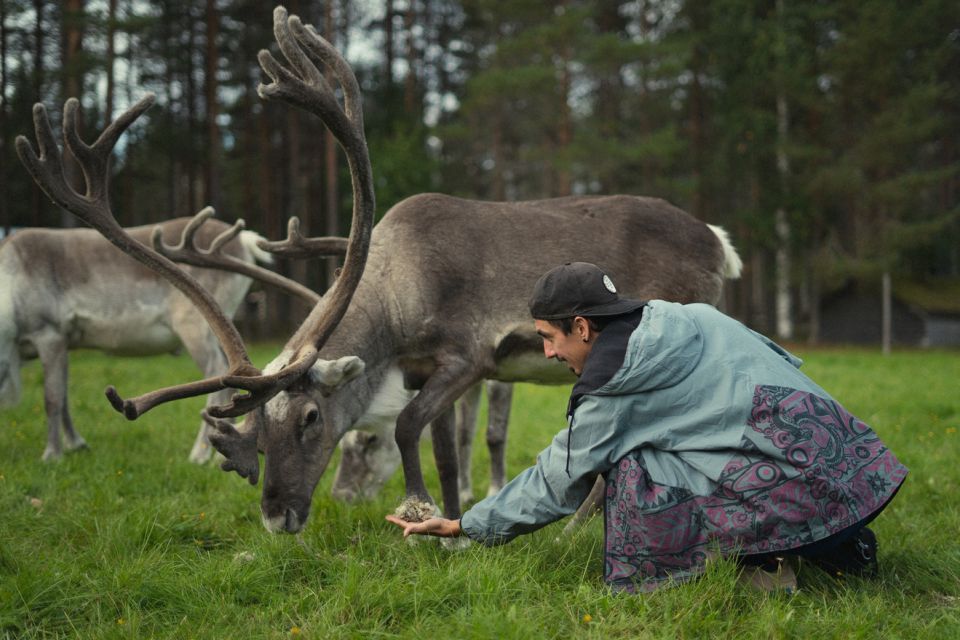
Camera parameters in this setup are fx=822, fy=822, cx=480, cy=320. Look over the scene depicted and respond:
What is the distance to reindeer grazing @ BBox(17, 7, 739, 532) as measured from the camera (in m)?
3.98

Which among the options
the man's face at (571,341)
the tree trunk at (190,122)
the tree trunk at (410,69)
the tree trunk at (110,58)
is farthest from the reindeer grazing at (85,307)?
the tree trunk at (410,69)

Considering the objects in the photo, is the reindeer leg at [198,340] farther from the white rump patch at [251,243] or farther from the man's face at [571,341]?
the man's face at [571,341]

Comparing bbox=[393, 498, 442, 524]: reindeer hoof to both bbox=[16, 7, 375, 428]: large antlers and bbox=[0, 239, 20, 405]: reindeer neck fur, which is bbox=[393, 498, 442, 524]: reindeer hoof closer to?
bbox=[16, 7, 375, 428]: large antlers

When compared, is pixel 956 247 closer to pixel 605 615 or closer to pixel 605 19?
pixel 605 19

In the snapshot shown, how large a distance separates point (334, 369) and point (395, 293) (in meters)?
0.73

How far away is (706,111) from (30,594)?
29.7 metres

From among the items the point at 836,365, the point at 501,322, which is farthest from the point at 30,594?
the point at 836,365

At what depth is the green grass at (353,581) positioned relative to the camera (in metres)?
2.95

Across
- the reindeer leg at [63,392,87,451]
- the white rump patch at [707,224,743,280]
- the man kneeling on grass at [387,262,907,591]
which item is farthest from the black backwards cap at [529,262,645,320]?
the reindeer leg at [63,392,87,451]

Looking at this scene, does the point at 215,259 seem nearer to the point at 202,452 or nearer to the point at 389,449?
the point at 389,449

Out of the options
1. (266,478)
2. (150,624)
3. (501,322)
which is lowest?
(150,624)

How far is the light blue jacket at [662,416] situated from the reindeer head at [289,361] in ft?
3.92

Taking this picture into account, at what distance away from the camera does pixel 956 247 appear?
3019 cm

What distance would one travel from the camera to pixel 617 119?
29250mm
